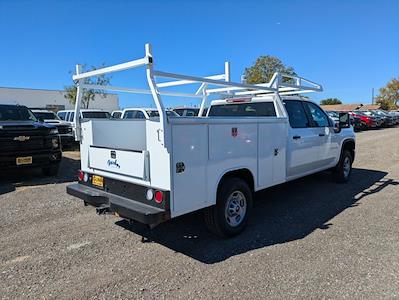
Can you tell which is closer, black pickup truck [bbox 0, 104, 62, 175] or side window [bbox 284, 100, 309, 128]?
side window [bbox 284, 100, 309, 128]

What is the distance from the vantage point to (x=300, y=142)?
5.73m

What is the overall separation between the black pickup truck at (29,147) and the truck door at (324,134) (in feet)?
19.7

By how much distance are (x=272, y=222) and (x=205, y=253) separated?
1465mm

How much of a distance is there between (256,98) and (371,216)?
8.88 ft

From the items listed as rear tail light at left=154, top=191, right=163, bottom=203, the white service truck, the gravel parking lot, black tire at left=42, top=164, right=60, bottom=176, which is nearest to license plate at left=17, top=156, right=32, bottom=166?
black tire at left=42, top=164, right=60, bottom=176

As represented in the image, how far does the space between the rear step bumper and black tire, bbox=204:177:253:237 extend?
81 cm

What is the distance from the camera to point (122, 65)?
371 centimetres

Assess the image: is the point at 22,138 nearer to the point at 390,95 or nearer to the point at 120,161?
the point at 120,161

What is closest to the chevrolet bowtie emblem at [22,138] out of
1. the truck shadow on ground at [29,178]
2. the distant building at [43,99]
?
the truck shadow on ground at [29,178]

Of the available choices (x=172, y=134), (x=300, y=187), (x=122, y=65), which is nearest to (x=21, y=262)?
(x=172, y=134)

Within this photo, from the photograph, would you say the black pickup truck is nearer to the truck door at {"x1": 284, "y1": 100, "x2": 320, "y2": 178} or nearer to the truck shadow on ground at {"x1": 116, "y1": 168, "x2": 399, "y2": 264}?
the truck shadow on ground at {"x1": 116, "y1": 168, "x2": 399, "y2": 264}

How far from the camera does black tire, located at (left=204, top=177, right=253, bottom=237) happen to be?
4148mm

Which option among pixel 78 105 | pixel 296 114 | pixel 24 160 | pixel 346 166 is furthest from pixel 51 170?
pixel 346 166

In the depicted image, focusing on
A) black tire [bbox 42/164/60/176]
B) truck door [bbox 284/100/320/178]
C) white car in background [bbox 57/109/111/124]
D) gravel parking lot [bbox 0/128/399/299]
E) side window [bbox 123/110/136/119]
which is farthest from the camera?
side window [bbox 123/110/136/119]
